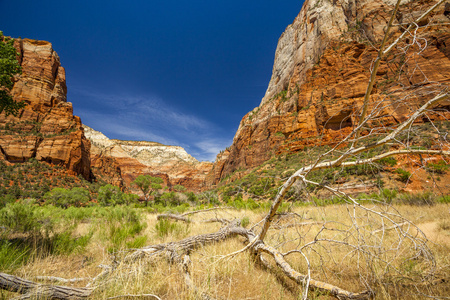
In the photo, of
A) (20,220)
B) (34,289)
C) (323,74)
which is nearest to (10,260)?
(34,289)

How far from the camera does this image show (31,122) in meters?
35.3

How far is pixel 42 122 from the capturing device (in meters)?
36.4

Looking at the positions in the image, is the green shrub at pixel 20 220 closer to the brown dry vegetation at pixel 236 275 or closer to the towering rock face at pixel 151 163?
the brown dry vegetation at pixel 236 275

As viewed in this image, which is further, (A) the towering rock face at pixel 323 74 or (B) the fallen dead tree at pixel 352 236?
(A) the towering rock face at pixel 323 74

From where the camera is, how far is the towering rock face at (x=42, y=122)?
32062mm

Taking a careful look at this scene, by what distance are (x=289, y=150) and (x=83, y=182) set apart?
39.6 meters

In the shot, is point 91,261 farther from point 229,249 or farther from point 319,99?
point 319,99

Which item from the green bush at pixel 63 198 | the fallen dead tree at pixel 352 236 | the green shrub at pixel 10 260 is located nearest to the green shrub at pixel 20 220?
the green shrub at pixel 10 260

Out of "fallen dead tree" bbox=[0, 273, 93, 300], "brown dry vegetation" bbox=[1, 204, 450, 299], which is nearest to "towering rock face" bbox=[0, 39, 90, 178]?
"brown dry vegetation" bbox=[1, 204, 450, 299]

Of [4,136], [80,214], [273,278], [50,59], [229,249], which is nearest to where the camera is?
[273,278]

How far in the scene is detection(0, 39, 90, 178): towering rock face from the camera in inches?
1262

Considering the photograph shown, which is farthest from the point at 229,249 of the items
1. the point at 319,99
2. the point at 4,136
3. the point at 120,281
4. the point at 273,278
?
the point at 4,136

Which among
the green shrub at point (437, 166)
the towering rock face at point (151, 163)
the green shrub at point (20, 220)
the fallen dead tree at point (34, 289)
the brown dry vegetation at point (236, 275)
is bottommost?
the brown dry vegetation at point (236, 275)

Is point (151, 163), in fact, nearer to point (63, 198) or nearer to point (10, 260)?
point (63, 198)
